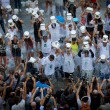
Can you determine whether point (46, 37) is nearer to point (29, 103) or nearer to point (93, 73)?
point (93, 73)

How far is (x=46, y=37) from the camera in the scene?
15867 mm

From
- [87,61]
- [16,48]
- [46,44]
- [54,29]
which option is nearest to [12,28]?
[16,48]

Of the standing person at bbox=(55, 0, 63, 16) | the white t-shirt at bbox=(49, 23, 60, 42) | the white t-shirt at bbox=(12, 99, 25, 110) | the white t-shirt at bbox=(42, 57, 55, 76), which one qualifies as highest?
the standing person at bbox=(55, 0, 63, 16)

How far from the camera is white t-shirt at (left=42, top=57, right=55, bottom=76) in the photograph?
1473cm

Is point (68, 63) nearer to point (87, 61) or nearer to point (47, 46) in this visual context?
point (87, 61)

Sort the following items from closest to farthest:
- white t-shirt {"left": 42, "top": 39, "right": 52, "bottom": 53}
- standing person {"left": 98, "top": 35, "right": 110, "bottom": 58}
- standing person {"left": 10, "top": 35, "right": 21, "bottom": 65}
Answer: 1. standing person {"left": 98, "top": 35, "right": 110, "bottom": 58}
2. standing person {"left": 10, "top": 35, "right": 21, "bottom": 65}
3. white t-shirt {"left": 42, "top": 39, "right": 52, "bottom": 53}

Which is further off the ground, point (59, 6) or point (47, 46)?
point (59, 6)

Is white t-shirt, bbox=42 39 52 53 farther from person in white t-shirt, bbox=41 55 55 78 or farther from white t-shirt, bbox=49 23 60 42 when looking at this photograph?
person in white t-shirt, bbox=41 55 55 78

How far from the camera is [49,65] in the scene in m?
14.8

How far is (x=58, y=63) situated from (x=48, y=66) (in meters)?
0.59

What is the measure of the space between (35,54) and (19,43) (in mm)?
1531

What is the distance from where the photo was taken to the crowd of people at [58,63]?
12328mm

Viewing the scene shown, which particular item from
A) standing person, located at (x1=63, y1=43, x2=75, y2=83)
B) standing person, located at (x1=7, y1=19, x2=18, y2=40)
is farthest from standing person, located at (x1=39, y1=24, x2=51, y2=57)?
standing person, located at (x1=7, y1=19, x2=18, y2=40)

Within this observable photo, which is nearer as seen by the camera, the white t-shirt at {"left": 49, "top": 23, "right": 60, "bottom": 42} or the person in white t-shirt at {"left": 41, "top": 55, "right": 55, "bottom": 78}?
the person in white t-shirt at {"left": 41, "top": 55, "right": 55, "bottom": 78}
